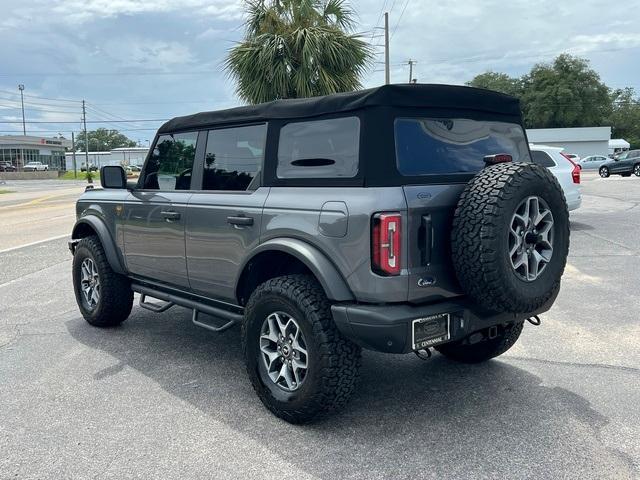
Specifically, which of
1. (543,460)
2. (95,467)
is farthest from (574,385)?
(95,467)

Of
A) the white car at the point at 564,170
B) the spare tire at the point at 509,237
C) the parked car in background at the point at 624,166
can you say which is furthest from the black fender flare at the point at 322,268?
the parked car in background at the point at 624,166

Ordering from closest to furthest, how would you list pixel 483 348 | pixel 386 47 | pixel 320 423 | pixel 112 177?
pixel 320 423 → pixel 483 348 → pixel 112 177 → pixel 386 47

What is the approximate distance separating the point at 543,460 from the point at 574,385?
115cm

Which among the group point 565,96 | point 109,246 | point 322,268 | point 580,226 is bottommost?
point 580,226

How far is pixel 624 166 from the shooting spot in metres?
33.1

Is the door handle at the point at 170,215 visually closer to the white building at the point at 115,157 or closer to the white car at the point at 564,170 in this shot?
the white car at the point at 564,170

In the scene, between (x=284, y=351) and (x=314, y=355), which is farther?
(x=284, y=351)

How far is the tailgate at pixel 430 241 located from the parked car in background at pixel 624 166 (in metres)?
34.3

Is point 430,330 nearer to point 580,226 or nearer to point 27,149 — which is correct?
point 580,226

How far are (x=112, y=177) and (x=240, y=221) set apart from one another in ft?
6.49

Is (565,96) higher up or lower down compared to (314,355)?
higher up

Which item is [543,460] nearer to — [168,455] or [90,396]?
[168,455]

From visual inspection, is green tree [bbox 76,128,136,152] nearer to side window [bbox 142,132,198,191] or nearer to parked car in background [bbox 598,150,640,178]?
parked car in background [bbox 598,150,640,178]

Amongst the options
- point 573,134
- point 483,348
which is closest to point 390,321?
point 483,348
